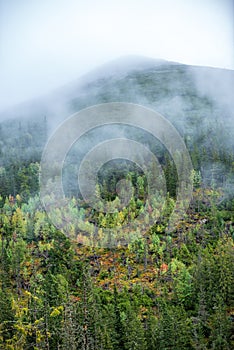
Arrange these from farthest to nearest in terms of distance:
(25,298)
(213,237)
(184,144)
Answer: (184,144) < (213,237) < (25,298)

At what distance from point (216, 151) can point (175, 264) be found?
8054 centimetres

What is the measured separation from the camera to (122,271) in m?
93.1

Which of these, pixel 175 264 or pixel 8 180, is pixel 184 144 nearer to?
pixel 8 180

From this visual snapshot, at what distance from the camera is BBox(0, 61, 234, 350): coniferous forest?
55031 mm

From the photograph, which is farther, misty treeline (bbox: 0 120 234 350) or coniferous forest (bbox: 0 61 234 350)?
misty treeline (bbox: 0 120 234 350)

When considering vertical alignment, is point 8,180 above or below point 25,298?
above

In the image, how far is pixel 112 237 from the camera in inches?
4082

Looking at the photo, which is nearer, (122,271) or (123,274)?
(123,274)

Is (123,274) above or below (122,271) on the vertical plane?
below

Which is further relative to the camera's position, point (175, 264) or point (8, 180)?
point (8, 180)

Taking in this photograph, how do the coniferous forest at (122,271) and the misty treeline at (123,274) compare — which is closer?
the coniferous forest at (122,271)

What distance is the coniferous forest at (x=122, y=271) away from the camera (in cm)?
5503

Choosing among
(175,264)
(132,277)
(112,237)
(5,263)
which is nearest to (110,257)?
(112,237)

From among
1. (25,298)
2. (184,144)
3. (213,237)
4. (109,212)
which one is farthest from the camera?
(184,144)
